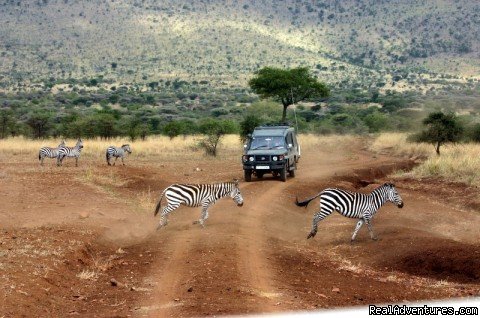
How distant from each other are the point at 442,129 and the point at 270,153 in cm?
1334

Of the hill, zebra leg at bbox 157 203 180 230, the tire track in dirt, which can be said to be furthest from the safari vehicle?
the hill

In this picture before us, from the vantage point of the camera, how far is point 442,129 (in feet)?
118

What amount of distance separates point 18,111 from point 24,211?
49349 millimetres

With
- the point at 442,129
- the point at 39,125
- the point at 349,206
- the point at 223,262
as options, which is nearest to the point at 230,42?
the point at 39,125

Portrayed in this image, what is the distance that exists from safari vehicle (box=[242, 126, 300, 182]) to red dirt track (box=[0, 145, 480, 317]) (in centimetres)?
158

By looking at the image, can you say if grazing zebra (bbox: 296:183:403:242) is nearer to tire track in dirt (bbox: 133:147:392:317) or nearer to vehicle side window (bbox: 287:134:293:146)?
tire track in dirt (bbox: 133:147:392:317)

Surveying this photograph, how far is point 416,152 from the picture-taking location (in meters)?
39.0

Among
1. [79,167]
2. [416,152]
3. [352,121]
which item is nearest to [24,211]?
[79,167]

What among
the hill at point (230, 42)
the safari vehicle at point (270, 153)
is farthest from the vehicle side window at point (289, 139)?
the hill at point (230, 42)

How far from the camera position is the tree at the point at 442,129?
118 ft

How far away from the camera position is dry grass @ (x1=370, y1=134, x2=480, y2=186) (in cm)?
2622

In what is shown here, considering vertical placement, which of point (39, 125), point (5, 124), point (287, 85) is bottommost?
point (39, 125)

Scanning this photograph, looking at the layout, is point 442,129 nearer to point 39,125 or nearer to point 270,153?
point 270,153

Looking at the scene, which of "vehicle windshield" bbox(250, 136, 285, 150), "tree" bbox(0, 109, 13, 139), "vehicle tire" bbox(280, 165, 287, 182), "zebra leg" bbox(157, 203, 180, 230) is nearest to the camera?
"zebra leg" bbox(157, 203, 180, 230)
